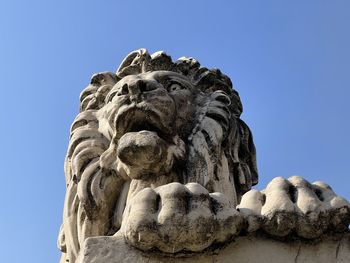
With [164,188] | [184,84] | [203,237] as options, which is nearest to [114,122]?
[184,84]

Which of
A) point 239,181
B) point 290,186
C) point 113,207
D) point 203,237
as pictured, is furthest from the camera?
point 239,181

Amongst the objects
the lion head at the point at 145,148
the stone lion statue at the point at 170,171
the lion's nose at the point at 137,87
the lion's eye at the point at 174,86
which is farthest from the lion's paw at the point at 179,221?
the lion's eye at the point at 174,86

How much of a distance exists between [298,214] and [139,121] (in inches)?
54.7

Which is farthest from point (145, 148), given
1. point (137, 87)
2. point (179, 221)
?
point (179, 221)

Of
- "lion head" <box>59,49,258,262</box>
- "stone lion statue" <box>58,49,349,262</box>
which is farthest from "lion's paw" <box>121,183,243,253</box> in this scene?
"lion head" <box>59,49,258,262</box>

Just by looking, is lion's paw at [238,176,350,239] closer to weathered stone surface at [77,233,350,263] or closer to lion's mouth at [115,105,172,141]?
weathered stone surface at [77,233,350,263]

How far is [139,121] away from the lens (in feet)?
13.4

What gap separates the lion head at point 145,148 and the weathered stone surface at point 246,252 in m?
0.87

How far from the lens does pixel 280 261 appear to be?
2.98 meters

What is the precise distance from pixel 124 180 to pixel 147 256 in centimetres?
112

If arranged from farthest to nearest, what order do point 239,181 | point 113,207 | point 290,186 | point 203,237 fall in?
point 239,181, point 113,207, point 290,186, point 203,237

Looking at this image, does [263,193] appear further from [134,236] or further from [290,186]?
[134,236]

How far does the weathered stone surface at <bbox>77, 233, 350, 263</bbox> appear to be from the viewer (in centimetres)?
293

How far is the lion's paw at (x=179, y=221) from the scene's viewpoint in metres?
2.88
